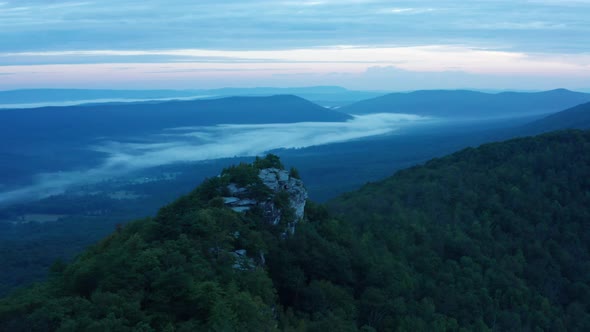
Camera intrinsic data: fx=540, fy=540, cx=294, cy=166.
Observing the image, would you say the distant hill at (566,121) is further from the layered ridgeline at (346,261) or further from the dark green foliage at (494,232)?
the layered ridgeline at (346,261)

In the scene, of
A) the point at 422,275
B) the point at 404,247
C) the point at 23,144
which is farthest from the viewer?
the point at 23,144

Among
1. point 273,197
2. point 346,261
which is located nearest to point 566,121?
point 346,261

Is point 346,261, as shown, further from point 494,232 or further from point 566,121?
point 566,121

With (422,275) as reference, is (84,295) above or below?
above

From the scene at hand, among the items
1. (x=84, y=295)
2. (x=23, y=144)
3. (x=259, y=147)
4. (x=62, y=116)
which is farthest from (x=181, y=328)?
(x=62, y=116)

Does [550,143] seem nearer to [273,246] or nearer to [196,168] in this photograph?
[273,246]

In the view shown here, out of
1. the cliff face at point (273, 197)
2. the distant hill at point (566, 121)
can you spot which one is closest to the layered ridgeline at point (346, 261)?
the cliff face at point (273, 197)
